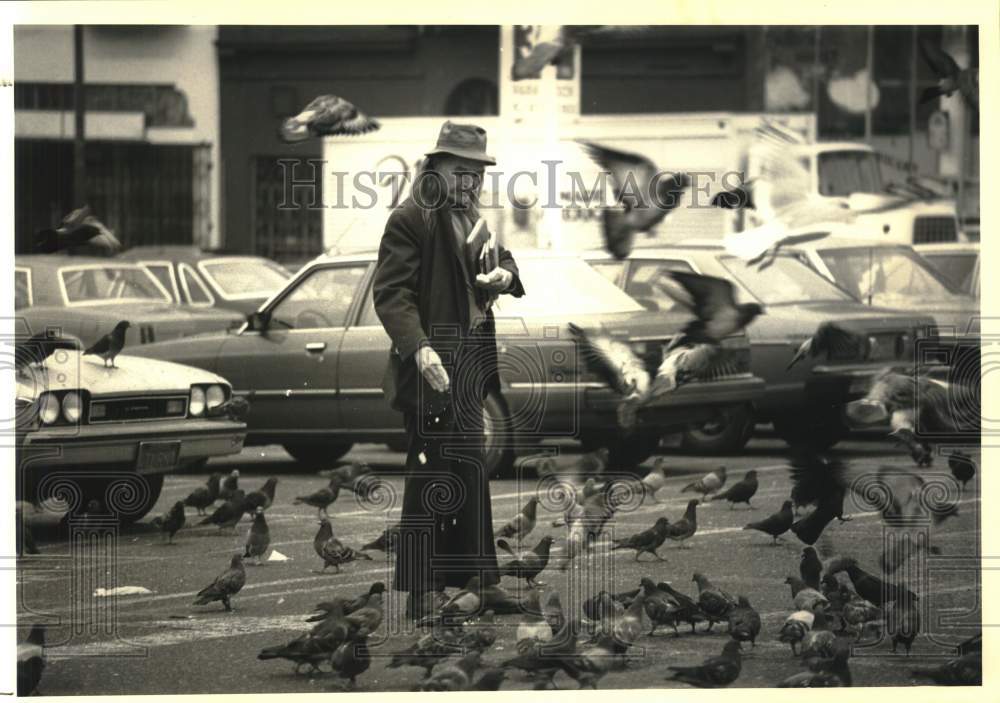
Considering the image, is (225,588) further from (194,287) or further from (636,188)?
(636,188)

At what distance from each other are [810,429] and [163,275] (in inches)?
115

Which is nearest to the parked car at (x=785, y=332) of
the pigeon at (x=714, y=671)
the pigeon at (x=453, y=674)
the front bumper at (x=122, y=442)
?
the pigeon at (x=714, y=671)

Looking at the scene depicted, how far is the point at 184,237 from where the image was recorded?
8195mm

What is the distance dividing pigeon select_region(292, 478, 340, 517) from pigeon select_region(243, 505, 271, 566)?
167 millimetres

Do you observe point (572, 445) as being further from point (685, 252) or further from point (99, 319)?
point (99, 319)

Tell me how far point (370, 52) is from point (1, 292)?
1.87 metres

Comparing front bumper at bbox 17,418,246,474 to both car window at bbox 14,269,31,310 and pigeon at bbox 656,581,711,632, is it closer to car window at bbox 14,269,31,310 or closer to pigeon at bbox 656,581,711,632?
car window at bbox 14,269,31,310

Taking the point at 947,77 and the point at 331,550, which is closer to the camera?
the point at 331,550

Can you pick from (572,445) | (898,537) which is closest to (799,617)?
(898,537)

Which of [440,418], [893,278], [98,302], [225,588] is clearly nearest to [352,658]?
[225,588]

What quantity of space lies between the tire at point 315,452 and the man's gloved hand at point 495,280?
3.06 feet

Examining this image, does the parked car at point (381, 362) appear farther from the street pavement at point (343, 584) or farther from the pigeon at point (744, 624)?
the pigeon at point (744, 624)

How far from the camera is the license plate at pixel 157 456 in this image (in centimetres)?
809

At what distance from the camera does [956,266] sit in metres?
8.25
